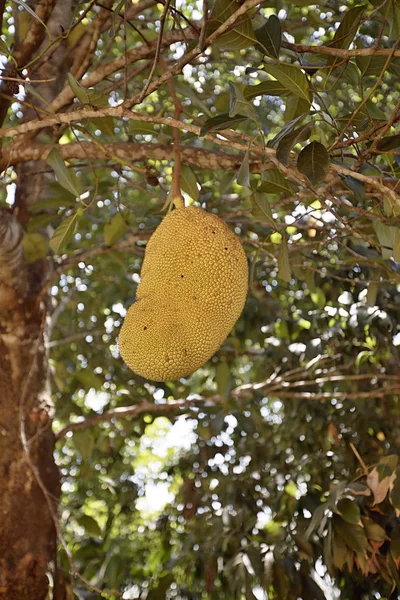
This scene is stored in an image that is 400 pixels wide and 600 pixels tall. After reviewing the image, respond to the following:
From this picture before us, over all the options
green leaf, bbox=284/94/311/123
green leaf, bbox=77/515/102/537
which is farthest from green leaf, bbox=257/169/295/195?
green leaf, bbox=77/515/102/537

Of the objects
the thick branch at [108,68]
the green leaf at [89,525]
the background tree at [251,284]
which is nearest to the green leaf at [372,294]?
the background tree at [251,284]

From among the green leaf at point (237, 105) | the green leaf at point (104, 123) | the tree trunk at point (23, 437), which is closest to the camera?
the green leaf at point (237, 105)

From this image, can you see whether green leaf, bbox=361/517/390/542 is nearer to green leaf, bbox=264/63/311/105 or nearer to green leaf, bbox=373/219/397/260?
green leaf, bbox=373/219/397/260

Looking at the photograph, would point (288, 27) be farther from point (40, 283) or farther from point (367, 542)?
point (367, 542)

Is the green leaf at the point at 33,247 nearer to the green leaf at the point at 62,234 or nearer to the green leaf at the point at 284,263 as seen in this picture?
the green leaf at the point at 62,234

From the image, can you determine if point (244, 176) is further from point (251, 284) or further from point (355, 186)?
point (251, 284)

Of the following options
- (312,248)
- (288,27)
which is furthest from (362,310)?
(288,27)

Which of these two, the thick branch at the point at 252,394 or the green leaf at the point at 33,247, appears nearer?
the green leaf at the point at 33,247

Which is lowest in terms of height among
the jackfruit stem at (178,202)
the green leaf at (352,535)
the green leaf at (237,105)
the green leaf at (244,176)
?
the green leaf at (352,535)
